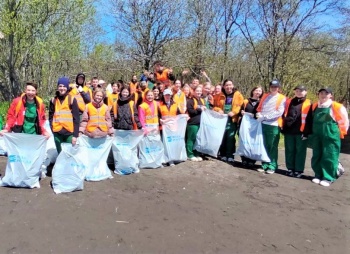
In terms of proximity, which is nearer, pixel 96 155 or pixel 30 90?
pixel 30 90

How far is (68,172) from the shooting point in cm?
449

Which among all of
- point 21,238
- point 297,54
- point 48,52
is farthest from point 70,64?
point 21,238

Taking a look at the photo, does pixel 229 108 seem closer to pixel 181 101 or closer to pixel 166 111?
pixel 181 101

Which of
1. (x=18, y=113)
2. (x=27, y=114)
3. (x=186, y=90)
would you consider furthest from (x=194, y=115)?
(x=18, y=113)

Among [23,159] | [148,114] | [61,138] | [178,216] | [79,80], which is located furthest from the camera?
[79,80]

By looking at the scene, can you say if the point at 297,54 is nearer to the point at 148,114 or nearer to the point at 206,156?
the point at 206,156

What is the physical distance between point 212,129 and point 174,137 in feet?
2.39

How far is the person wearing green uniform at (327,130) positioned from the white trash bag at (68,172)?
12.0ft

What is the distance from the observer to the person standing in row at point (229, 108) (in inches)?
240

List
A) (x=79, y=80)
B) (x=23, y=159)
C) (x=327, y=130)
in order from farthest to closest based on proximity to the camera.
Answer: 1. (x=79, y=80)
2. (x=327, y=130)
3. (x=23, y=159)

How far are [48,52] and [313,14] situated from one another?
39.3 feet

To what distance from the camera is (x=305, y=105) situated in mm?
5488

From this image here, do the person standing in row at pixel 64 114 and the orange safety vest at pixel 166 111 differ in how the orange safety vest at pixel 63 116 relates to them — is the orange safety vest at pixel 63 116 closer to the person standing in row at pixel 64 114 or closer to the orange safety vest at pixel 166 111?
the person standing in row at pixel 64 114

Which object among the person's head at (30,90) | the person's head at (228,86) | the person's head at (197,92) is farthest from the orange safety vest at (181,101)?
the person's head at (30,90)
